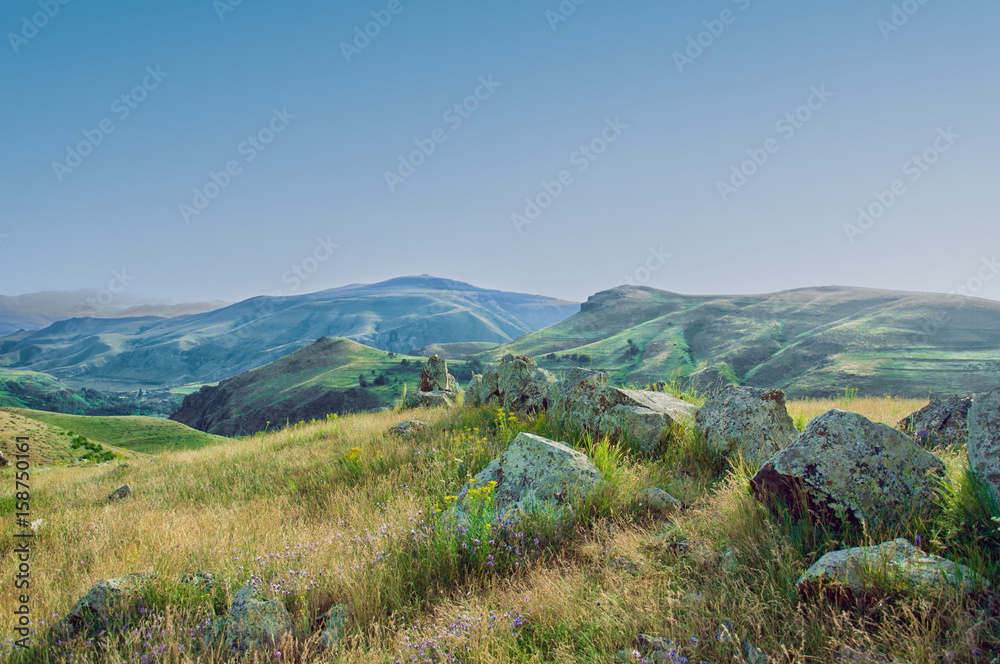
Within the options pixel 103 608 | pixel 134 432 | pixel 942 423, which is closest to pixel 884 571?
pixel 942 423

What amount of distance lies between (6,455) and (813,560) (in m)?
29.6

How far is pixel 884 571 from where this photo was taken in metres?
3.24

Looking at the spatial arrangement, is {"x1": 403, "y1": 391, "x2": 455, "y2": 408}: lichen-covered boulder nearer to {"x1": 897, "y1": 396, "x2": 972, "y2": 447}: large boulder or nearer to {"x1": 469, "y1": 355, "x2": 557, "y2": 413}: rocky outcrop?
{"x1": 469, "y1": 355, "x2": 557, "y2": 413}: rocky outcrop

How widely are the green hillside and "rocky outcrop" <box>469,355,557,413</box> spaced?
2109 inches

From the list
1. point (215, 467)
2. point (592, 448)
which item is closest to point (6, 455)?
point (215, 467)

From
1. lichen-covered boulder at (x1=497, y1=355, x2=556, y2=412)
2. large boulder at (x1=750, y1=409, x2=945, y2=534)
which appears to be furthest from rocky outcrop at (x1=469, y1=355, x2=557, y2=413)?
large boulder at (x1=750, y1=409, x2=945, y2=534)

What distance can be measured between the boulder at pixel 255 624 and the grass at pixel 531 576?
13 cm

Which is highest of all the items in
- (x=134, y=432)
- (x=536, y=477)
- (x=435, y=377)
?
(x=536, y=477)

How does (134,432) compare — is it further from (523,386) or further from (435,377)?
(523,386)

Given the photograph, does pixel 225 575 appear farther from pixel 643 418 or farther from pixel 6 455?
pixel 6 455

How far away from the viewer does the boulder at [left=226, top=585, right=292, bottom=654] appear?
12.4 feet

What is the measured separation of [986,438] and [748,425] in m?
3.24

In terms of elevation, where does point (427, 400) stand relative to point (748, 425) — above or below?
below

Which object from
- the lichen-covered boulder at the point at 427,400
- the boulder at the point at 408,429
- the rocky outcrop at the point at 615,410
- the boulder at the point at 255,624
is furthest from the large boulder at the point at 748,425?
the lichen-covered boulder at the point at 427,400
